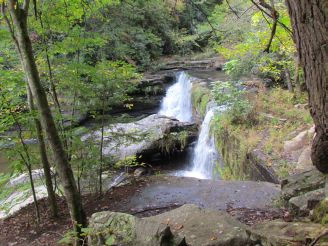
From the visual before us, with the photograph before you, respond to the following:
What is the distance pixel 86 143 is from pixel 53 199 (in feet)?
3.84

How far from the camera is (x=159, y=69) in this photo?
19.7 meters

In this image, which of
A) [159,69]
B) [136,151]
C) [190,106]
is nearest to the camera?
[136,151]

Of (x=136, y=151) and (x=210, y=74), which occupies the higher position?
(x=210, y=74)

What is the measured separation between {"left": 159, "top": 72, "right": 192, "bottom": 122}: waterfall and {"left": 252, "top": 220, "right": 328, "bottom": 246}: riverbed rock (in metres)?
11.0

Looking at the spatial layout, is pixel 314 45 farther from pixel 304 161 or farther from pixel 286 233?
pixel 304 161

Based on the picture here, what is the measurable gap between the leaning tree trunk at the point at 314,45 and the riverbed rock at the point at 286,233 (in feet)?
2.71

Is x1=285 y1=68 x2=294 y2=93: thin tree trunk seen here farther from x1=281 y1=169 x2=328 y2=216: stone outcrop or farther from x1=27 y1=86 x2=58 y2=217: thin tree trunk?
x1=27 y1=86 x2=58 y2=217: thin tree trunk

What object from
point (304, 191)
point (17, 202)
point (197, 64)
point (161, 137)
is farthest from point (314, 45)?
point (197, 64)

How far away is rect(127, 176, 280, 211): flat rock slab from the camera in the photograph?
6.39 metres

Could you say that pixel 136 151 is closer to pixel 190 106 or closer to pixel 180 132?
pixel 180 132

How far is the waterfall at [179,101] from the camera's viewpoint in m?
14.5

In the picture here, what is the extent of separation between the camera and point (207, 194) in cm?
698

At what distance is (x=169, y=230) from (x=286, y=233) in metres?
1.03

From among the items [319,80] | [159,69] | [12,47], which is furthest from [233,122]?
[159,69]
